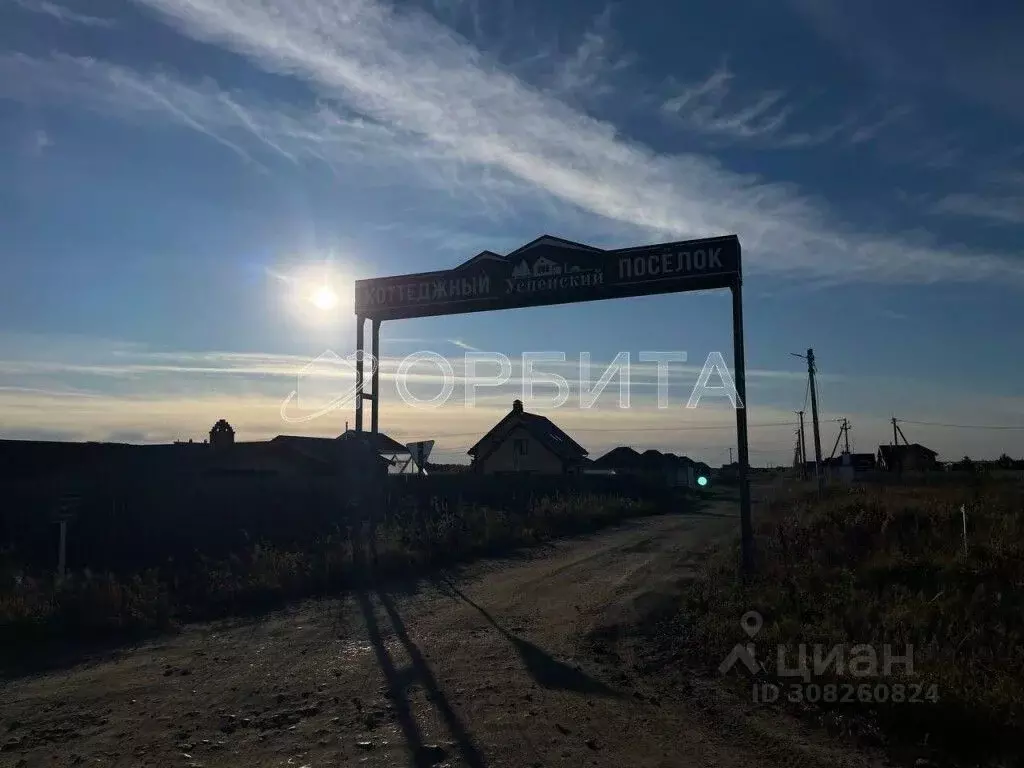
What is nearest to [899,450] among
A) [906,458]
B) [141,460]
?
[906,458]

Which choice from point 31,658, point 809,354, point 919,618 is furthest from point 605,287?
point 809,354

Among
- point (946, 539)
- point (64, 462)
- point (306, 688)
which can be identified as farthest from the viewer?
point (64, 462)

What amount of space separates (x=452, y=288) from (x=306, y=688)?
30.6ft

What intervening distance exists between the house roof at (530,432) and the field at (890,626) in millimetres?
37842

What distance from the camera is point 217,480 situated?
19.1m

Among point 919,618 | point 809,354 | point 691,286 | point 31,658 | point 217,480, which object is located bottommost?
point 31,658

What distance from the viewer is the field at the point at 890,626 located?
19.8ft

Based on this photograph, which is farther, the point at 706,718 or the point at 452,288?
the point at 452,288

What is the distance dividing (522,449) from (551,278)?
37.8 meters

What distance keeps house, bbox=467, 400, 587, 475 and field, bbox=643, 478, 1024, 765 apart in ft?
123

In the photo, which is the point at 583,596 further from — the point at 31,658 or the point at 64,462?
the point at 64,462

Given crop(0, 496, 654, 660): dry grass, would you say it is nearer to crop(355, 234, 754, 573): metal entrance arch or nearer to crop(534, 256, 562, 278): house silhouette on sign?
crop(355, 234, 754, 573): metal entrance arch

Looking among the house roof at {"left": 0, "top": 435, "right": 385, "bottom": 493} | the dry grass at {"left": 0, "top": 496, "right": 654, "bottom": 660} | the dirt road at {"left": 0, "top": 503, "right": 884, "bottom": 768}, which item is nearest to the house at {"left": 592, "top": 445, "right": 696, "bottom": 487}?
the house roof at {"left": 0, "top": 435, "right": 385, "bottom": 493}

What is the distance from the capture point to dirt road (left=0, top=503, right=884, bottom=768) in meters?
5.80
